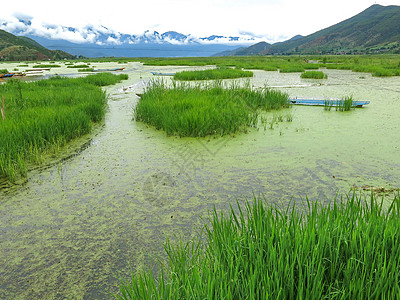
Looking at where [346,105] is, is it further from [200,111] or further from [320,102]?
[200,111]

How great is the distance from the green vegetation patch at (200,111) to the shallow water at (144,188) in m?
0.26

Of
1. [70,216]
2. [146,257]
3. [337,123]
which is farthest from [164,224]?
[337,123]

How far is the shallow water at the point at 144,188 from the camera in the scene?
1908mm

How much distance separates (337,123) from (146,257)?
4.96 m

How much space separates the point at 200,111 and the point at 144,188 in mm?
2349

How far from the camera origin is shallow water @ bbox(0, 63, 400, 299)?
1.91 meters

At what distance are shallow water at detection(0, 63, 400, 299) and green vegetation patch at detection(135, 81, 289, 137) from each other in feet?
0.86

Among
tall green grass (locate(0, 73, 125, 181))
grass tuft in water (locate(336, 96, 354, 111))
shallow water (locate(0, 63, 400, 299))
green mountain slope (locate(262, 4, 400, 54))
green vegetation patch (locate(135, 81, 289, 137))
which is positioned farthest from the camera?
green mountain slope (locate(262, 4, 400, 54))

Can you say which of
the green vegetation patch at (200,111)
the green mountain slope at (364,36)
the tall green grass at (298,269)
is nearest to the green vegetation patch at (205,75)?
the green vegetation patch at (200,111)

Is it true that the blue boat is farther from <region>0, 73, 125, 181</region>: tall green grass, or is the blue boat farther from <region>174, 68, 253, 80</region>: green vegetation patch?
<region>174, 68, 253, 80</region>: green vegetation patch

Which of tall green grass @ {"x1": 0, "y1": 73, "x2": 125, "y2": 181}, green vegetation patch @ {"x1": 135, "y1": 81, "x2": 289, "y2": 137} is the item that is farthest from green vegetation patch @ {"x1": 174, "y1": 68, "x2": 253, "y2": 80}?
tall green grass @ {"x1": 0, "y1": 73, "x2": 125, "y2": 181}

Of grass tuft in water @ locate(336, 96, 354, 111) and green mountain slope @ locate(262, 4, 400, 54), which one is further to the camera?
green mountain slope @ locate(262, 4, 400, 54)

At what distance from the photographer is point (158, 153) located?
4113 millimetres

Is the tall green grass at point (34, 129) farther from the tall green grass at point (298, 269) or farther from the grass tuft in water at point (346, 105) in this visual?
the grass tuft in water at point (346, 105)
